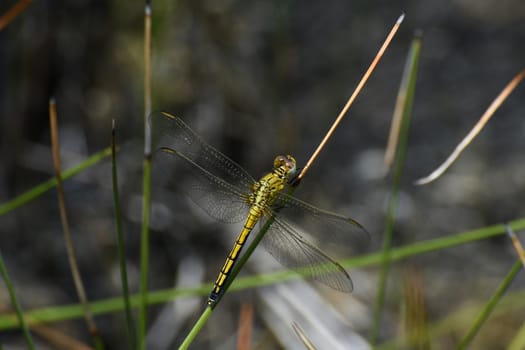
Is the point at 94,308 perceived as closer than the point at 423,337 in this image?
No

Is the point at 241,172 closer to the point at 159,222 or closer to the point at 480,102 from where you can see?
the point at 159,222

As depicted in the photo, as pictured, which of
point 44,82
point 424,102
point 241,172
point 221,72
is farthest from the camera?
point 424,102

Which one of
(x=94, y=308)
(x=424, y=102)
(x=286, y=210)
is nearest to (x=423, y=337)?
(x=286, y=210)

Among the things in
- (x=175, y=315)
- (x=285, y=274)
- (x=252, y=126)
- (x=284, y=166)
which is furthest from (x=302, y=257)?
(x=252, y=126)

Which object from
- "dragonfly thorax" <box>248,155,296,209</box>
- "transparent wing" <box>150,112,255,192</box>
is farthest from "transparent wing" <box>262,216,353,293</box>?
"transparent wing" <box>150,112,255,192</box>

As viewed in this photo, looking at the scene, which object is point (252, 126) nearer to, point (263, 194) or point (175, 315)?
point (175, 315)

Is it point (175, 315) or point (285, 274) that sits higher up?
point (175, 315)

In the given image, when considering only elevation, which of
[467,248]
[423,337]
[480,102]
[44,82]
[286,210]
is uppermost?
[44,82]
